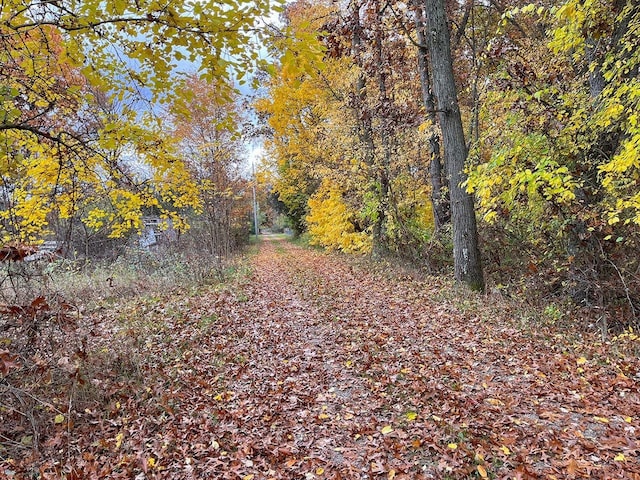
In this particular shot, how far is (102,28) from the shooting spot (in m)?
4.12

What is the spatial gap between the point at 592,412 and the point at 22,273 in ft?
19.6

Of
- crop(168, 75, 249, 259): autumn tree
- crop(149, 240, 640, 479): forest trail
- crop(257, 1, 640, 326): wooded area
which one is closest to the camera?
crop(149, 240, 640, 479): forest trail

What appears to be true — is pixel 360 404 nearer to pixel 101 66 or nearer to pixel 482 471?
pixel 482 471

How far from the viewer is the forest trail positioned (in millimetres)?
3148

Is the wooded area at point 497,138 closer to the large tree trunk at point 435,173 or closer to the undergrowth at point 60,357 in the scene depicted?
the large tree trunk at point 435,173

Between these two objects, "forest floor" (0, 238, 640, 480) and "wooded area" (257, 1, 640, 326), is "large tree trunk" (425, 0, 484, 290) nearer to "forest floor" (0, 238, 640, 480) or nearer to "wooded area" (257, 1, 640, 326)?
"wooded area" (257, 1, 640, 326)

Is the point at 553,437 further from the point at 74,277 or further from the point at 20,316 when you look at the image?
the point at 74,277

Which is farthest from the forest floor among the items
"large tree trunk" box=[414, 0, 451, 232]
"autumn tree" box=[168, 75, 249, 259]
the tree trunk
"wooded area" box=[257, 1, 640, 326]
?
"autumn tree" box=[168, 75, 249, 259]

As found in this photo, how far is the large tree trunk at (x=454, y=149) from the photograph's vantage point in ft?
25.9

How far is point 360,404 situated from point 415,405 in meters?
0.58

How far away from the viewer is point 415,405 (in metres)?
4.03

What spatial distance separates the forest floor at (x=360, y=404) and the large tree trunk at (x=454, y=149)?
1420mm

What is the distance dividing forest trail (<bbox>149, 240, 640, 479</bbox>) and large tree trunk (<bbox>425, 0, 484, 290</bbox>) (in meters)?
1.85

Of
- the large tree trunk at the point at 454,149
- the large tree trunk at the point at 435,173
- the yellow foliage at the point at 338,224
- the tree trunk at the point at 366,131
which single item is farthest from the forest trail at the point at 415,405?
the yellow foliage at the point at 338,224
